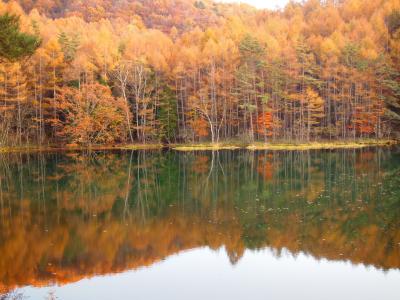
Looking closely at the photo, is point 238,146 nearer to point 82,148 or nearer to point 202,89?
point 202,89

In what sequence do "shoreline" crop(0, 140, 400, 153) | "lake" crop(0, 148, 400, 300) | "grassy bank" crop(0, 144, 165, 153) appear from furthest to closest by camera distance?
"shoreline" crop(0, 140, 400, 153)
"grassy bank" crop(0, 144, 165, 153)
"lake" crop(0, 148, 400, 300)

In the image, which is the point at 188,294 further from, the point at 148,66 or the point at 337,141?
the point at 148,66

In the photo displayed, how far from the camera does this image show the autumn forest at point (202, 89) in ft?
161

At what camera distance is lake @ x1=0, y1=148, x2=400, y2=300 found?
1042cm

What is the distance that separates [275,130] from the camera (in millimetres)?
54312

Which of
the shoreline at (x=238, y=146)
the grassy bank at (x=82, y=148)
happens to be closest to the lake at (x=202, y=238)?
the grassy bank at (x=82, y=148)

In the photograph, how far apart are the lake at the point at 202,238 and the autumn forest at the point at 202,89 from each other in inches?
1001

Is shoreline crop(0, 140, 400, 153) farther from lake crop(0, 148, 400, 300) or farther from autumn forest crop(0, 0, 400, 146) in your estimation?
lake crop(0, 148, 400, 300)

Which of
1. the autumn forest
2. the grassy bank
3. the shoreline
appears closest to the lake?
the grassy bank

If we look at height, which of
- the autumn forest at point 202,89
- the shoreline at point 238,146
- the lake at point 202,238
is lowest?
the lake at point 202,238

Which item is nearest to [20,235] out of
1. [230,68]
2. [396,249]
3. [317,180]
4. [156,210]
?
[156,210]

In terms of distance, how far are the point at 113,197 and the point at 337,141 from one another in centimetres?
3713

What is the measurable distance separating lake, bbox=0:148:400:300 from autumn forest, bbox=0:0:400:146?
1001 inches

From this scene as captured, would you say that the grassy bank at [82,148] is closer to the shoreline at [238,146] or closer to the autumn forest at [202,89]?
the shoreline at [238,146]
